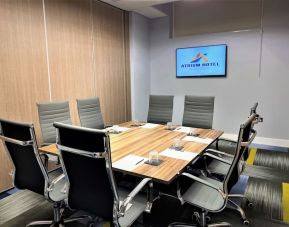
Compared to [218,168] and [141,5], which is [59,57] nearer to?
[141,5]

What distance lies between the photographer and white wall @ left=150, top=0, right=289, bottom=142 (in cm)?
464

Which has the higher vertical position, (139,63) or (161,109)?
(139,63)

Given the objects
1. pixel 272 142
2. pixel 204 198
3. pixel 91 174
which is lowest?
pixel 272 142

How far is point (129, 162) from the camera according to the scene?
207 cm

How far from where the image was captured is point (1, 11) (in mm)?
2971

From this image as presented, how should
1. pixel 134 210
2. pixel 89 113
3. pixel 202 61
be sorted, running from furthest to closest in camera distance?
pixel 202 61
pixel 89 113
pixel 134 210

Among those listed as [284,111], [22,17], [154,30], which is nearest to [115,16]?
[154,30]

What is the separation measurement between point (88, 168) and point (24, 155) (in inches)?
29.2

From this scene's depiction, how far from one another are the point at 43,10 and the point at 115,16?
1.82 m

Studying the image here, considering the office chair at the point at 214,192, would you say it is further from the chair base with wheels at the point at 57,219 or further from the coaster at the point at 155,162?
the chair base with wheels at the point at 57,219

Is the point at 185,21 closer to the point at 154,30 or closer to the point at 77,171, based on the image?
the point at 154,30

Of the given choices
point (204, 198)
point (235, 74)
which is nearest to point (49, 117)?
point (204, 198)

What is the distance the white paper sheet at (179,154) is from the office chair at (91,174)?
0.55 meters

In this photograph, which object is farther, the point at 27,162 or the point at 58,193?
the point at 58,193
